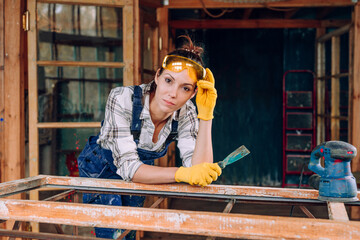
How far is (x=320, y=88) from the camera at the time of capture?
5.85 metres

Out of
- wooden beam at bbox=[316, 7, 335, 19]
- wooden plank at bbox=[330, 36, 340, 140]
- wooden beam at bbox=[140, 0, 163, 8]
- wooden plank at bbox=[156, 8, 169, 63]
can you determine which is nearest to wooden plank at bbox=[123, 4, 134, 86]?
wooden beam at bbox=[140, 0, 163, 8]

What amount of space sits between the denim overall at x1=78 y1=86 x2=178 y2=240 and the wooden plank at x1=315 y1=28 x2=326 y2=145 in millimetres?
4330

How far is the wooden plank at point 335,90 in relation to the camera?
5008 mm

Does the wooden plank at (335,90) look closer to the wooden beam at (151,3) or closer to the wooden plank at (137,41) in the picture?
the wooden beam at (151,3)

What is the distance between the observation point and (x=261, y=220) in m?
1.16

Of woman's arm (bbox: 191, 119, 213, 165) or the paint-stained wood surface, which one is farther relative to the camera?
woman's arm (bbox: 191, 119, 213, 165)

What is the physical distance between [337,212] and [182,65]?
913mm

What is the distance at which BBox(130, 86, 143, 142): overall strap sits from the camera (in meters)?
1.86

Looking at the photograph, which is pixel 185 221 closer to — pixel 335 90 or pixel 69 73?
pixel 69 73

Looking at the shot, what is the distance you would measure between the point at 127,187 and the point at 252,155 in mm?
4841

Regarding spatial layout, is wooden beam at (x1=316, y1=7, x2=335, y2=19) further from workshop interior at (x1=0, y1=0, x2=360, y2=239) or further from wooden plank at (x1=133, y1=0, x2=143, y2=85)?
wooden plank at (x1=133, y1=0, x2=143, y2=85)

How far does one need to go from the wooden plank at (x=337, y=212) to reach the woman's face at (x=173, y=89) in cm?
79

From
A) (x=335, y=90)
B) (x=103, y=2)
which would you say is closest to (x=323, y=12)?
(x=335, y=90)

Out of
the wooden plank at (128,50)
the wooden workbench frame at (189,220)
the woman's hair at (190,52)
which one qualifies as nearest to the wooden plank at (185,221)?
the wooden workbench frame at (189,220)
